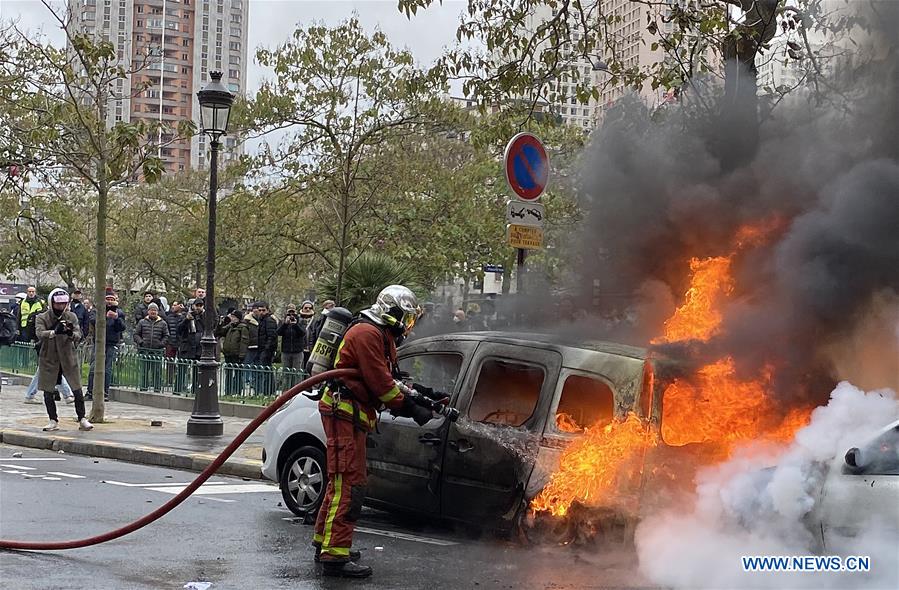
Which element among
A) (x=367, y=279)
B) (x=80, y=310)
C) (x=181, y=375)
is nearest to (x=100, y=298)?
(x=367, y=279)

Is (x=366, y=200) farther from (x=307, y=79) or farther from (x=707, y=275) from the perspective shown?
(x=707, y=275)

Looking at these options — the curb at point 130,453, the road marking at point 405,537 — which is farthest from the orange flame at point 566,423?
the curb at point 130,453

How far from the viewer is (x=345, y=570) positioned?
6.22 metres

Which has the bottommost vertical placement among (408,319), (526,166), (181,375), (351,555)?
(351,555)

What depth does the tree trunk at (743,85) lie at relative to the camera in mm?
9062

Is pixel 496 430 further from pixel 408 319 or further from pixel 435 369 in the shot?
pixel 408 319

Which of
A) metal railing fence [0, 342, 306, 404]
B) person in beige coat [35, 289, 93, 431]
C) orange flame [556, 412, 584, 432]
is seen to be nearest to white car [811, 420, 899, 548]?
orange flame [556, 412, 584, 432]

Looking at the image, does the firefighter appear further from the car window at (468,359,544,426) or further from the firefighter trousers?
the car window at (468,359,544,426)

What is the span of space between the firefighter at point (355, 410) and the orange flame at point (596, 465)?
3.10 feet

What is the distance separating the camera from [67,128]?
45.4 ft

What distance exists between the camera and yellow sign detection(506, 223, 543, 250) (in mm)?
8492

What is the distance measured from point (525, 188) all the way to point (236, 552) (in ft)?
12.6

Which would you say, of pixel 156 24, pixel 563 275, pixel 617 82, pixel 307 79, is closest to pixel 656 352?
pixel 563 275

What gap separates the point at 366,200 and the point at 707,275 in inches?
516
